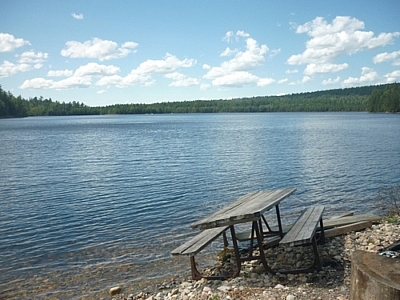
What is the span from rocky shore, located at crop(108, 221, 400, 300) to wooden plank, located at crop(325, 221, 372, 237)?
0.12m

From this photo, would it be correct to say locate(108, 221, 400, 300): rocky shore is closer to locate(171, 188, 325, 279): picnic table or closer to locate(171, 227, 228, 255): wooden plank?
locate(171, 188, 325, 279): picnic table

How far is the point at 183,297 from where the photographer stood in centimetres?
702

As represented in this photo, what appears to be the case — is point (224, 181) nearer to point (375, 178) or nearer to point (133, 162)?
point (375, 178)

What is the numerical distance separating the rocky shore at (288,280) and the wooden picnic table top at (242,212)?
3.67 ft

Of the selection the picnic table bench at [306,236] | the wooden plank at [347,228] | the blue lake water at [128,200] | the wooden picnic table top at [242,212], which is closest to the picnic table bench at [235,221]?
the wooden picnic table top at [242,212]

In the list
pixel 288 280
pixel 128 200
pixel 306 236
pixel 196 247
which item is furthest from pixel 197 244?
pixel 128 200

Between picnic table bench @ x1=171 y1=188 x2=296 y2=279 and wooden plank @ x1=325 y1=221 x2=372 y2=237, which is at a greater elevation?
picnic table bench @ x1=171 y1=188 x2=296 y2=279

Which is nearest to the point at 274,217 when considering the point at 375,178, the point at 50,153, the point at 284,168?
the point at 375,178

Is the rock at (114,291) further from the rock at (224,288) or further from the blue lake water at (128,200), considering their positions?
the rock at (224,288)

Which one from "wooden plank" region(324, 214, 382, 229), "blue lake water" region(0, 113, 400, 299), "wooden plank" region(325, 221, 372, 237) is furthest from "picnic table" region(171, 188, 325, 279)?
"blue lake water" region(0, 113, 400, 299)

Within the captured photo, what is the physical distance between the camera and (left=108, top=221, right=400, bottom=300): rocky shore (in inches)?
255

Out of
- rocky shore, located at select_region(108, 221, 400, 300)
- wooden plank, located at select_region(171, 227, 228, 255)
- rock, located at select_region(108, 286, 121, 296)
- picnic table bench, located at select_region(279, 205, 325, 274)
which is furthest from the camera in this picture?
rock, located at select_region(108, 286, 121, 296)

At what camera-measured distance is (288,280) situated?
726 cm

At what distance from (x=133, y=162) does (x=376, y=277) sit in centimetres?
2691
